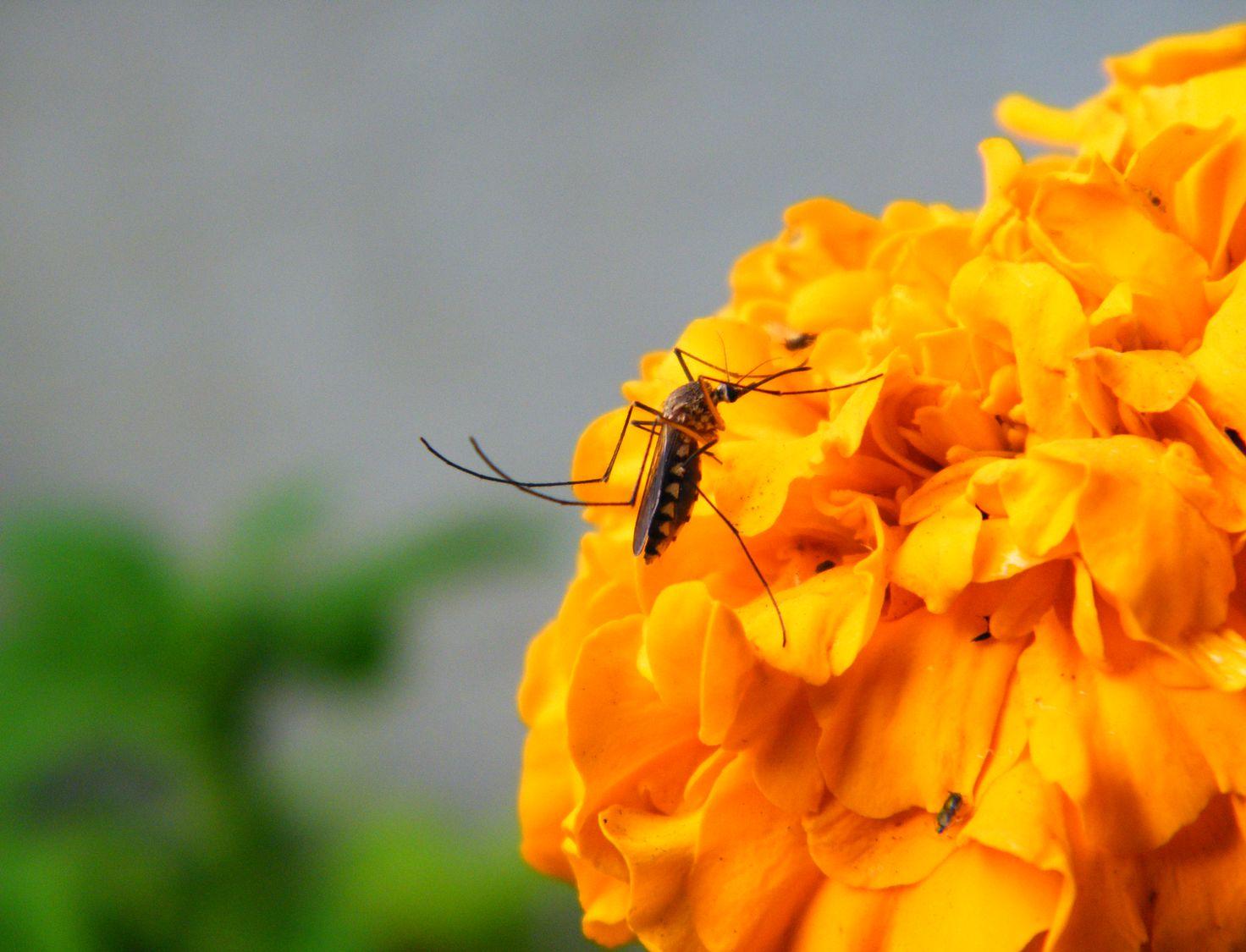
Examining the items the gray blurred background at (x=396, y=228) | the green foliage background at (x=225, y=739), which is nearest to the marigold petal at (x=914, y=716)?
the green foliage background at (x=225, y=739)

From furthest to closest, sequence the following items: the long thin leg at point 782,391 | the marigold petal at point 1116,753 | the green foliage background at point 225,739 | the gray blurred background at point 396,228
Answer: the gray blurred background at point 396,228
the green foliage background at point 225,739
the long thin leg at point 782,391
the marigold petal at point 1116,753

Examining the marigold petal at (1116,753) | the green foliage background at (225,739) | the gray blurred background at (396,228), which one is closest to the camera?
the marigold petal at (1116,753)

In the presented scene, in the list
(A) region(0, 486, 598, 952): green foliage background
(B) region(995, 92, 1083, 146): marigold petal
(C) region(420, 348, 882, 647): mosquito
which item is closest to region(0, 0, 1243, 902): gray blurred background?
(A) region(0, 486, 598, 952): green foliage background

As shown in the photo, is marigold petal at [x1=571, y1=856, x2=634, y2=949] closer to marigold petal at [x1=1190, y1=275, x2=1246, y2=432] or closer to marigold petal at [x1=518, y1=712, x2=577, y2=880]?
marigold petal at [x1=518, y1=712, x2=577, y2=880]

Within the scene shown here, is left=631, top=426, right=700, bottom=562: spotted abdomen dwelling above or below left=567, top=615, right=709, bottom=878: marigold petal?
above

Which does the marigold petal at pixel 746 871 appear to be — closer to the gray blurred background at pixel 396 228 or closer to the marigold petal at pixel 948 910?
the marigold petal at pixel 948 910

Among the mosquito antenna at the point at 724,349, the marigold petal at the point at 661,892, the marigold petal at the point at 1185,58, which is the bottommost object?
the marigold petal at the point at 661,892

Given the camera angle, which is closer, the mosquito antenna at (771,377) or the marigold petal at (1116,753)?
the marigold petal at (1116,753)
